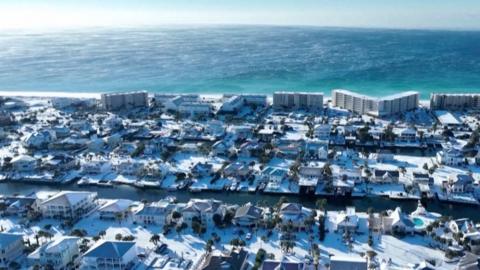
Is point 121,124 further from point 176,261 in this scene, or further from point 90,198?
point 176,261

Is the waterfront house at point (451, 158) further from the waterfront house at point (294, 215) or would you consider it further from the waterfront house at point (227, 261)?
the waterfront house at point (227, 261)

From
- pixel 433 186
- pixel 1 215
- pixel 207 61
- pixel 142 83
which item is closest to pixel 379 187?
pixel 433 186

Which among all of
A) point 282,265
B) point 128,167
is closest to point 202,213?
point 282,265

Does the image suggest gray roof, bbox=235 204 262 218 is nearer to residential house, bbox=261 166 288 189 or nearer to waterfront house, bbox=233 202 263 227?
waterfront house, bbox=233 202 263 227

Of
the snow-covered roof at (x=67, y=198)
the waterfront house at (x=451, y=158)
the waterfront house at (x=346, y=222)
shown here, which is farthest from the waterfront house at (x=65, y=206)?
the waterfront house at (x=451, y=158)

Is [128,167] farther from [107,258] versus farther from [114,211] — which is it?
[107,258]

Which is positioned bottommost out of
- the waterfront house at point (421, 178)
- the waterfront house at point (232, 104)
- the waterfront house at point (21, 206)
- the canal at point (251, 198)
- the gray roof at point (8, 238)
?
the canal at point (251, 198)

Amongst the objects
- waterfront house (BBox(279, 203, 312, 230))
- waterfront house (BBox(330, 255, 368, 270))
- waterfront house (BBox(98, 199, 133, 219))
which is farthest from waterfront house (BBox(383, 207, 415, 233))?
waterfront house (BBox(98, 199, 133, 219))
